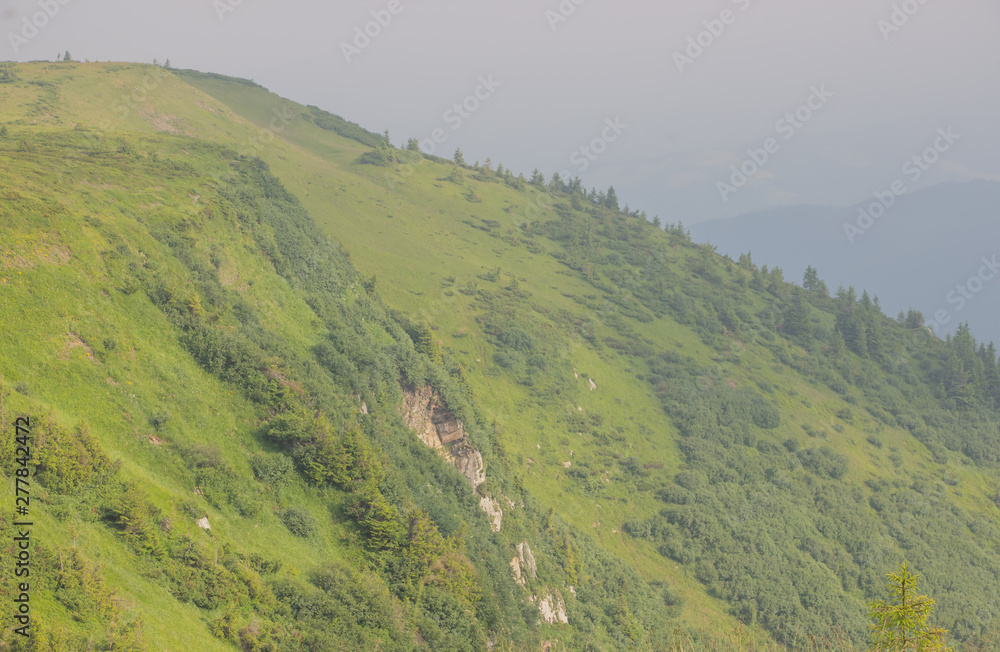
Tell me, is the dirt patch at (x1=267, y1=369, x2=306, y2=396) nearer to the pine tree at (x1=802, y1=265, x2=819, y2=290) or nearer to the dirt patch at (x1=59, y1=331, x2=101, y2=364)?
the dirt patch at (x1=59, y1=331, x2=101, y2=364)

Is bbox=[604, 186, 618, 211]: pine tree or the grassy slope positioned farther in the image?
bbox=[604, 186, 618, 211]: pine tree

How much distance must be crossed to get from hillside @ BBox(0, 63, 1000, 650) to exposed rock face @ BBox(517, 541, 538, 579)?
250mm

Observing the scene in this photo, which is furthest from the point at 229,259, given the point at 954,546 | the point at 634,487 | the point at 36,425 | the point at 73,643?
the point at 954,546

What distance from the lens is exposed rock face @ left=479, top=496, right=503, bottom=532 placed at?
126ft

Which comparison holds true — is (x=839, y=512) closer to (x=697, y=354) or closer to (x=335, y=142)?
(x=697, y=354)

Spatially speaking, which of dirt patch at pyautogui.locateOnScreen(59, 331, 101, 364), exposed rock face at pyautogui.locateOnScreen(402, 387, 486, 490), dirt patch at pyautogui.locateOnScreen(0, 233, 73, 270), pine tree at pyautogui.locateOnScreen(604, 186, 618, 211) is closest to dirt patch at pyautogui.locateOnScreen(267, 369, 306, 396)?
dirt patch at pyautogui.locateOnScreen(59, 331, 101, 364)

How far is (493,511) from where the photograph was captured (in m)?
39.8

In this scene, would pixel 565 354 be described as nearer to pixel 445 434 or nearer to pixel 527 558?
pixel 445 434

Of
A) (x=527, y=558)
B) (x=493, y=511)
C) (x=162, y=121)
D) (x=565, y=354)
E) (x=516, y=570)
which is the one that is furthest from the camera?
(x=162, y=121)

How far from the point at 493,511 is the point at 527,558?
365cm

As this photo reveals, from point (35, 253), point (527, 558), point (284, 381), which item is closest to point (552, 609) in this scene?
point (527, 558)

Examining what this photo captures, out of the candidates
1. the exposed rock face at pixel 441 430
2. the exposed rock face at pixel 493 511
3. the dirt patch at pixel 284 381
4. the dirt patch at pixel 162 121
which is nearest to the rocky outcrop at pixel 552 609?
the exposed rock face at pixel 493 511

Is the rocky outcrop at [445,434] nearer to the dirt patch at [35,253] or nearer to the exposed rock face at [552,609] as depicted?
the exposed rock face at [552,609]

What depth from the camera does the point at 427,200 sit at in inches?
4712
